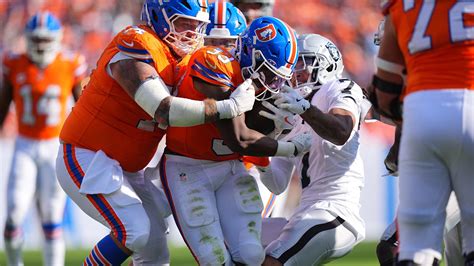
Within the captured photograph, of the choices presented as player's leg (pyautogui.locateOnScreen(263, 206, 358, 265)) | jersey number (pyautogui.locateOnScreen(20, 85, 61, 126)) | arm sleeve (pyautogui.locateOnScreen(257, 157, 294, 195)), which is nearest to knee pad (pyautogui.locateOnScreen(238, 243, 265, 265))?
player's leg (pyautogui.locateOnScreen(263, 206, 358, 265))

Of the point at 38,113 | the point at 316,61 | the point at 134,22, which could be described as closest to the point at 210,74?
the point at 316,61

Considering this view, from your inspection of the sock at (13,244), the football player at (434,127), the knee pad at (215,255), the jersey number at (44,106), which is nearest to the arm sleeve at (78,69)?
the jersey number at (44,106)

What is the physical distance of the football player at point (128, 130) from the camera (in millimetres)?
5082

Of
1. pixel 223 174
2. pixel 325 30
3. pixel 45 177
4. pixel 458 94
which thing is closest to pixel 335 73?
pixel 223 174

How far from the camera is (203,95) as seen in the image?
16.6 feet

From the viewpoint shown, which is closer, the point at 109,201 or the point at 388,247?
the point at 109,201

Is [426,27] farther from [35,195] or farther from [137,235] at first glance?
[35,195]

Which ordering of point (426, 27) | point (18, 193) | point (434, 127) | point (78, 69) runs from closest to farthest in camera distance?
point (434, 127)
point (426, 27)
point (18, 193)
point (78, 69)

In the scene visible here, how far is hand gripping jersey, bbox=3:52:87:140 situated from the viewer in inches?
350

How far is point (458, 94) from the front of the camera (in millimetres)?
3951

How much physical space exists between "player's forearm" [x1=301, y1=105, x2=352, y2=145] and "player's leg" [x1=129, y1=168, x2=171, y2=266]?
1.04m

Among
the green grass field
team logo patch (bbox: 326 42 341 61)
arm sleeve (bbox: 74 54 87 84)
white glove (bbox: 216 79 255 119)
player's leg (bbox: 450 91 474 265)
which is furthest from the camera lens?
the green grass field

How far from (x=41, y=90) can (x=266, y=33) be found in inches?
174

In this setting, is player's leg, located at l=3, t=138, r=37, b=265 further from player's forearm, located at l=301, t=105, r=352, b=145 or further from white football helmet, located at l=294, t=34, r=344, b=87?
player's forearm, located at l=301, t=105, r=352, b=145
